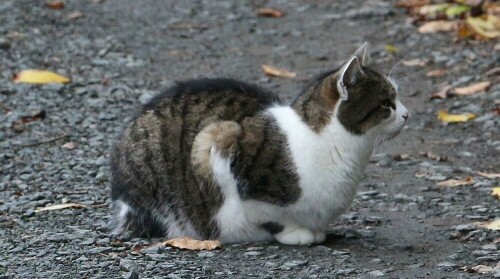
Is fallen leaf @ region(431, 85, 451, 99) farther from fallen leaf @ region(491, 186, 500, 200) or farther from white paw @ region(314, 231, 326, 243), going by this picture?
white paw @ region(314, 231, 326, 243)

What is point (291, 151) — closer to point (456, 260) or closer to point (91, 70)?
point (456, 260)

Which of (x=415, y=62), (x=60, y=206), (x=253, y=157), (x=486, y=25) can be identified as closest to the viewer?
(x=253, y=157)

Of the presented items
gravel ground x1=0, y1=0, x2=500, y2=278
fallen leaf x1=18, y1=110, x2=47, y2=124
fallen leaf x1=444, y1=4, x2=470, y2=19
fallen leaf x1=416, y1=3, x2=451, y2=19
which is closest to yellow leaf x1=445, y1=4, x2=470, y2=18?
fallen leaf x1=444, y1=4, x2=470, y2=19

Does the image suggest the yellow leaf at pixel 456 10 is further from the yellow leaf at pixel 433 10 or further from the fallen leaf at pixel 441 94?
the fallen leaf at pixel 441 94

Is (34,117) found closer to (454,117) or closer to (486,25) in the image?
(454,117)

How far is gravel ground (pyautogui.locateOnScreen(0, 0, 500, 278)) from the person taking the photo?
5.59 metres

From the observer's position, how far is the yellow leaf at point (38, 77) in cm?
973

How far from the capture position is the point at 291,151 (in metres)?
5.76

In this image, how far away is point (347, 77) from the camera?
5.66 meters

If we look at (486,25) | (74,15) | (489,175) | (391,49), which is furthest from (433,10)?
(489,175)

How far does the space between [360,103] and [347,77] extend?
162 mm

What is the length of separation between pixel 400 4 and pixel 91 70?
3.78 meters

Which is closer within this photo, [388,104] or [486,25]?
[388,104]

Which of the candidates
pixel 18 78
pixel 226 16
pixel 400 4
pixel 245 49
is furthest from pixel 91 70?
pixel 400 4
